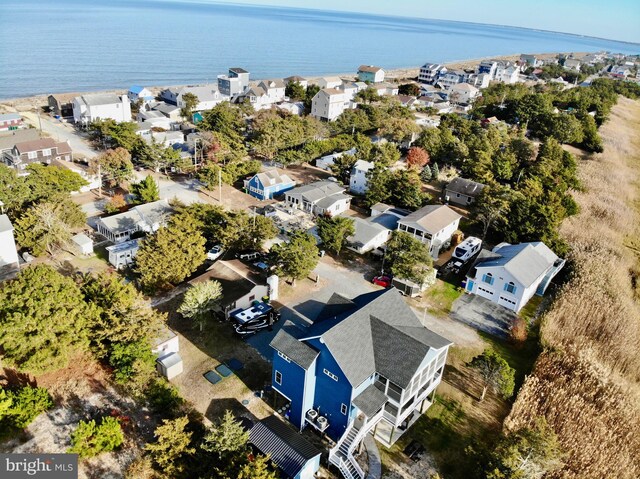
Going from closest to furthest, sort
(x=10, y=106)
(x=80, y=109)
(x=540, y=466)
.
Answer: (x=540, y=466), (x=80, y=109), (x=10, y=106)

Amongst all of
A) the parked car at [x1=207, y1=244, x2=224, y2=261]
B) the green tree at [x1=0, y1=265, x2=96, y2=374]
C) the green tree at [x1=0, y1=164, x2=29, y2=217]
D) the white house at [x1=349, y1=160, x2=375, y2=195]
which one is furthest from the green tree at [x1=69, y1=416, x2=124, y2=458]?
the white house at [x1=349, y1=160, x2=375, y2=195]

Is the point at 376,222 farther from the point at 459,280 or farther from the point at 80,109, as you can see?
the point at 80,109

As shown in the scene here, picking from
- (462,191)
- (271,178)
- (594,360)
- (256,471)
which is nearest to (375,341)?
(256,471)

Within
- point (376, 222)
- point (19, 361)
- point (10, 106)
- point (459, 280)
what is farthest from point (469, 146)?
point (10, 106)

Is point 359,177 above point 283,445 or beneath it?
beneath

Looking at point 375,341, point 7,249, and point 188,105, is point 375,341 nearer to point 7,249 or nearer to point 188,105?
point 7,249

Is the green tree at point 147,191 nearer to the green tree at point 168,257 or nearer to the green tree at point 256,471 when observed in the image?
the green tree at point 168,257

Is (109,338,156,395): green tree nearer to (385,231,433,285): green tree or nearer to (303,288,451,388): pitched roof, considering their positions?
(303,288,451,388): pitched roof
